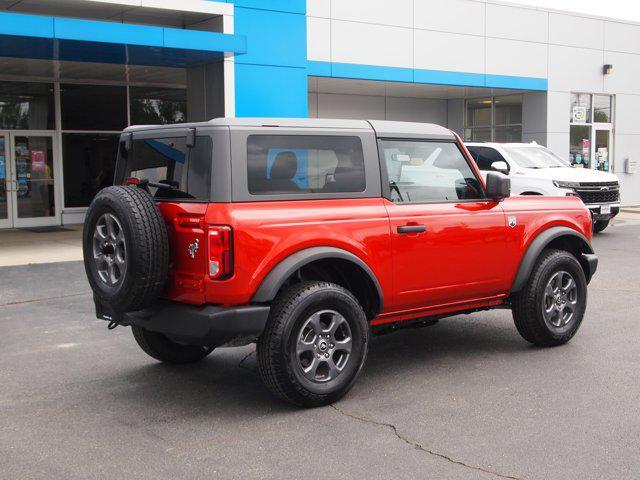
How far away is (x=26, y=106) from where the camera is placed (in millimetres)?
18562

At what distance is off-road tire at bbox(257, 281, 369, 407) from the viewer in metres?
5.02

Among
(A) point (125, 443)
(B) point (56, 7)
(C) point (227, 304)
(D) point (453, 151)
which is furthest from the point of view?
(B) point (56, 7)

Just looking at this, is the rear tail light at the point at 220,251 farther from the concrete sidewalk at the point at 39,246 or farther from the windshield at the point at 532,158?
the windshield at the point at 532,158

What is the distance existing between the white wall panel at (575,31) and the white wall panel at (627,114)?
2.01 meters

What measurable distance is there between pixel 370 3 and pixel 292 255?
16.6 metres

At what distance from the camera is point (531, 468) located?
4.18 m

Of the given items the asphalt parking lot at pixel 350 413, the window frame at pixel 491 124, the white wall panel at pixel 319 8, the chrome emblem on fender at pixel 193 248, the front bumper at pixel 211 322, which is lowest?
the asphalt parking lot at pixel 350 413

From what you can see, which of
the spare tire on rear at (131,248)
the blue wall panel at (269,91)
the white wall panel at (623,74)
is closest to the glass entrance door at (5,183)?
the blue wall panel at (269,91)

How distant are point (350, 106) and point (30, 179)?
9.77 metres

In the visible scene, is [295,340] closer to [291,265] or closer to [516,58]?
[291,265]

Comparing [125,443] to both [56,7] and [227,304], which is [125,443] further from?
[56,7]

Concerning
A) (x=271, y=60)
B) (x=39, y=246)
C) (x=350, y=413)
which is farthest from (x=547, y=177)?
(x=350, y=413)

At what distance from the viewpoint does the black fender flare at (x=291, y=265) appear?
5.00 meters

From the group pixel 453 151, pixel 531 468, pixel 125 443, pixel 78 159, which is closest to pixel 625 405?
pixel 531 468
